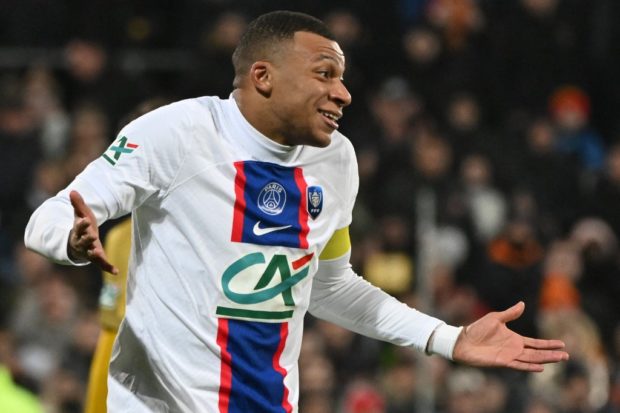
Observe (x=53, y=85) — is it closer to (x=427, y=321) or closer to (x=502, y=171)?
(x=502, y=171)

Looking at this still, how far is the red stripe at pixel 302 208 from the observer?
4.27 meters

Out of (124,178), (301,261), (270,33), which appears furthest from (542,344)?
(124,178)

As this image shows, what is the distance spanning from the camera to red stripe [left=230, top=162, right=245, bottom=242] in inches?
163

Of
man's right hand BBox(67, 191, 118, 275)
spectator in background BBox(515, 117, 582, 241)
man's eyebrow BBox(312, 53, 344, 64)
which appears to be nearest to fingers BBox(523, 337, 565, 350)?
man's eyebrow BBox(312, 53, 344, 64)

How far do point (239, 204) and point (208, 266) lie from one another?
8.0 inches

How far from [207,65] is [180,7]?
1.20 metres

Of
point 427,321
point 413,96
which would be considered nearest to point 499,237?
point 413,96

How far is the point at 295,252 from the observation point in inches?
167

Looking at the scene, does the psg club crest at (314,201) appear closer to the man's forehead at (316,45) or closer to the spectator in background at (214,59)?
the man's forehead at (316,45)

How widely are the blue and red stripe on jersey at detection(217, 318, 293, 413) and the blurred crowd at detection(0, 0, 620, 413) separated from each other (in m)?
4.46

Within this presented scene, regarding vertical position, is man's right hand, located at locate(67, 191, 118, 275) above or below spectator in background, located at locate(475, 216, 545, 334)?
above

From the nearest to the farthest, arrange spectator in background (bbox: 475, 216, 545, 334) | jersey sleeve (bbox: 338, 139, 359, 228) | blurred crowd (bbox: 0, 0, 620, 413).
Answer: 1. jersey sleeve (bbox: 338, 139, 359, 228)
2. blurred crowd (bbox: 0, 0, 620, 413)
3. spectator in background (bbox: 475, 216, 545, 334)

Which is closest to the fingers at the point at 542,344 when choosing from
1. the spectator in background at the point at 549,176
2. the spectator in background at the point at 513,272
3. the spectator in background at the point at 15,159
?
the spectator in background at the point at 513,272

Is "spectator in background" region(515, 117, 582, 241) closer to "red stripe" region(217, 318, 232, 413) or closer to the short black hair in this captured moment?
the short black hair
